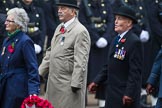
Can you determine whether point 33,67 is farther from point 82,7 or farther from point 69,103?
point 82,7

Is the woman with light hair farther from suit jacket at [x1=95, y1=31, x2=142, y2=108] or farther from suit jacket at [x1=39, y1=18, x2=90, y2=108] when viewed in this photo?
suit jacket at [x1=95, y1=31, x2=142, y2=108]

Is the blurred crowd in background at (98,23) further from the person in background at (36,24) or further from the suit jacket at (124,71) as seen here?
the suit jacket at (124,71)

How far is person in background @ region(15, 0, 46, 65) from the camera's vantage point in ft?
41.8

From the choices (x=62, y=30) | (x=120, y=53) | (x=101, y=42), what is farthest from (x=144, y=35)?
(x=120, y=53)

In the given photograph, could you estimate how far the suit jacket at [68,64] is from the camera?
9047 millimetres

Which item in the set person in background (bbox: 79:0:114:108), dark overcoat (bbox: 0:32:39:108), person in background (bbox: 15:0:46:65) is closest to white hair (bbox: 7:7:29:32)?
dark overcoat (bbox: 0:32:39:108)

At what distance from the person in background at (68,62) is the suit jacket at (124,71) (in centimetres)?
34

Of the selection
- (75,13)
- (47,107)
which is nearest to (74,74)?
(75,13)

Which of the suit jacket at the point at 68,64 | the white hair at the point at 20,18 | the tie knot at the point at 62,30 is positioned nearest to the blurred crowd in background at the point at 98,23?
the tie knot at the point at 62,30

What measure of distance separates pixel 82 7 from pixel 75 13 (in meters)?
3.94

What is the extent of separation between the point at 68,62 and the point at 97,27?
4.09 meters

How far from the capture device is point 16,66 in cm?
854

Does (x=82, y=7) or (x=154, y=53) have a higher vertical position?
(x=82, y=7)

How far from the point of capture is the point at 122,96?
A: 893 centimetres
